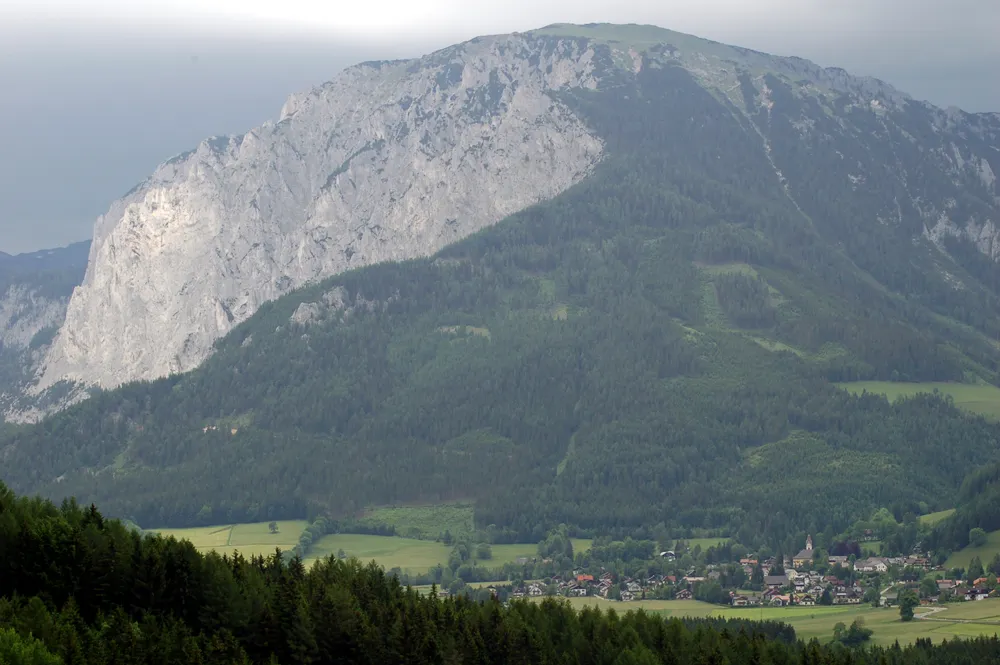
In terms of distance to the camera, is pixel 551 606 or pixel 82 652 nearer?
pixel 82 652

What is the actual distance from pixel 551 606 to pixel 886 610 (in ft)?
232

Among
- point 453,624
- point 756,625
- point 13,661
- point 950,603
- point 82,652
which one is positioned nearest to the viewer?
point 13,661

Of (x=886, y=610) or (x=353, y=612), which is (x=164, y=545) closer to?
(x=353, y=612)

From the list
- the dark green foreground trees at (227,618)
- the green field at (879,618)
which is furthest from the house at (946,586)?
the dark green foreground trees at (227,618)

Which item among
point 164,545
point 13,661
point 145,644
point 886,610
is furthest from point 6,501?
point 886,610

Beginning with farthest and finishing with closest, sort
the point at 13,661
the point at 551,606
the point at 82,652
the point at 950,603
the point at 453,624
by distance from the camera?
the point at 950,603
the point at 551,606
the point at 453,624
the point at 82,652
the point at 13,661

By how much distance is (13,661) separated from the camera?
80.8 meters

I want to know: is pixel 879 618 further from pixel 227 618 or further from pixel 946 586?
pixel 227 618

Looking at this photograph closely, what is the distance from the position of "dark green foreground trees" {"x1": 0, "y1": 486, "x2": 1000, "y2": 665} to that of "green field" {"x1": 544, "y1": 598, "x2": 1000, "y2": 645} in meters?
40.2

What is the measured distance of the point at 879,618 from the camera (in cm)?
17825

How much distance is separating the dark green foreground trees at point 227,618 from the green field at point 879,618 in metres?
40.2

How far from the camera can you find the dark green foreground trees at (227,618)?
9375 cm

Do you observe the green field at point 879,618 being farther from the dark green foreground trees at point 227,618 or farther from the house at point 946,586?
the dark green foreground trees at point 227,618

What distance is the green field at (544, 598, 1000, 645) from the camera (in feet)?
531
